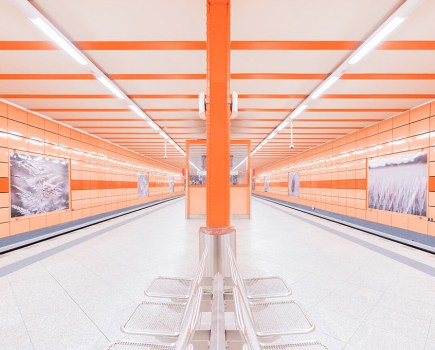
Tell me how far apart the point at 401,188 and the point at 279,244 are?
15.4ft

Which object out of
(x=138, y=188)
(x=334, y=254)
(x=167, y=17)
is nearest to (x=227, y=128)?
(x=167, y=17)

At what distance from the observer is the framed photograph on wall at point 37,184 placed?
648 cm

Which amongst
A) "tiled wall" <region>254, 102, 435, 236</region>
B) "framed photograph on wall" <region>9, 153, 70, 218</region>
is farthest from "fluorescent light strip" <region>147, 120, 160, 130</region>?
"tiled wall" <region>254, 102, 435, 236</region>

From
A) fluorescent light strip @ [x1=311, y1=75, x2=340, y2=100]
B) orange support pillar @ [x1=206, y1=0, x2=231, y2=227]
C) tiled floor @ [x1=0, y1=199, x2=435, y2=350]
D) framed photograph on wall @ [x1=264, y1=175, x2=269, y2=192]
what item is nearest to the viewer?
tiled floor @ [x1=0, y1=199, x2=435, y2=350]

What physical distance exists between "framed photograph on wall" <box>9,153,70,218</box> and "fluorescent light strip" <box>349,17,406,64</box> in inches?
344

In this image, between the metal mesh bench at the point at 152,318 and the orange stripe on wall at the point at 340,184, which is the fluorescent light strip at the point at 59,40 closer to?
the metal mesh bench at the point at 152,318

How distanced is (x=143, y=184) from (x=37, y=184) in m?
10.6

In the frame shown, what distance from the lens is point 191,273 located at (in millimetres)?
3805

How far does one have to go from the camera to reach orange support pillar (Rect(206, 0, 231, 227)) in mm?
2574

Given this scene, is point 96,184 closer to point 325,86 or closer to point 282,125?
point 282,125

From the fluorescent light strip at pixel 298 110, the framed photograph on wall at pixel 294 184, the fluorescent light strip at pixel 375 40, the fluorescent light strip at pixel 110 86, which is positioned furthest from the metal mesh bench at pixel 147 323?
the framed photograph on wall at pixel 294 184

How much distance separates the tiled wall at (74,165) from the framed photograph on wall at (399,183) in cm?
1159

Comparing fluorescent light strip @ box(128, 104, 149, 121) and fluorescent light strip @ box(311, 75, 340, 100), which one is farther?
fluorescent light strip @ box(128, 104, 149, 121)

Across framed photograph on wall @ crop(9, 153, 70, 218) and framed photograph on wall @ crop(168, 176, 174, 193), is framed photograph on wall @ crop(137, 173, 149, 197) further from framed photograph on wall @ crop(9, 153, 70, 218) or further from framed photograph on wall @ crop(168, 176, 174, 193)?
framed photograph on wall @ crop(168, 176, 174, 193)
